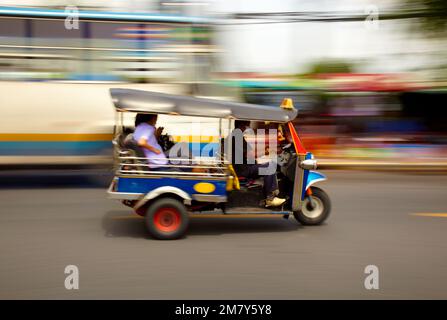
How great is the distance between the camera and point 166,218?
5.99m

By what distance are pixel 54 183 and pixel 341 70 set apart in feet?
23.2

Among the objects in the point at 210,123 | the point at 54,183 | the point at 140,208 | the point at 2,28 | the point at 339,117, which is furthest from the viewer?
the point at 339,117

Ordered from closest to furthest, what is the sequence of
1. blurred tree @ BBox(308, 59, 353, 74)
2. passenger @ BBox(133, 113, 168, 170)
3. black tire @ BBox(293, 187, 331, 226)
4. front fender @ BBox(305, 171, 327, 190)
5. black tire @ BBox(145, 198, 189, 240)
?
black tire @ BBox(145, 198, 189, 240) < passenger @ BBox(133, 113, 168, 170) < front fender @ BBox(305, 171, 327, 190) < black tire @ BBox(293, 187, 331, 226) < blurred tree @ BBox(308, 59, 353, 74)

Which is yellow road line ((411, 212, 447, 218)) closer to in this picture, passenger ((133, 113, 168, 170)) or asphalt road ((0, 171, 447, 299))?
asphalt road ((0, 171, 447, 299))

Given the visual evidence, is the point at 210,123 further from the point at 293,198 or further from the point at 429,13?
the point at 429,13

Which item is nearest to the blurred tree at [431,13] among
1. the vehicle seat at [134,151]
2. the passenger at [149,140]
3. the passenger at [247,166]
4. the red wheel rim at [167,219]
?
the passenger at [247,166]

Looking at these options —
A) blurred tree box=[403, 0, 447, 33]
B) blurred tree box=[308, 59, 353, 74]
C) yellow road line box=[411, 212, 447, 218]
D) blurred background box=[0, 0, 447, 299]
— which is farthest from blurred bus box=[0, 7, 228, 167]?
blurred tree box=[403, 0, 447, 33]

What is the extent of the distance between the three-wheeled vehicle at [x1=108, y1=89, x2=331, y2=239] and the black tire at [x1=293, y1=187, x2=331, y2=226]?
33 centimetres

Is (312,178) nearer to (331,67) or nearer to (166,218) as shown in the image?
(166,218)

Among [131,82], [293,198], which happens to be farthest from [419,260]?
[131,82]

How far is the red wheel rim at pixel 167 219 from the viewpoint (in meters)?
5.95

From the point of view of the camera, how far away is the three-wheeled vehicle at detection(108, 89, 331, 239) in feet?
19.5

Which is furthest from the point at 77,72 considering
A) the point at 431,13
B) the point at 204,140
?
the point at 431,13

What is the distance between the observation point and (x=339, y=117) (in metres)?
12.9
